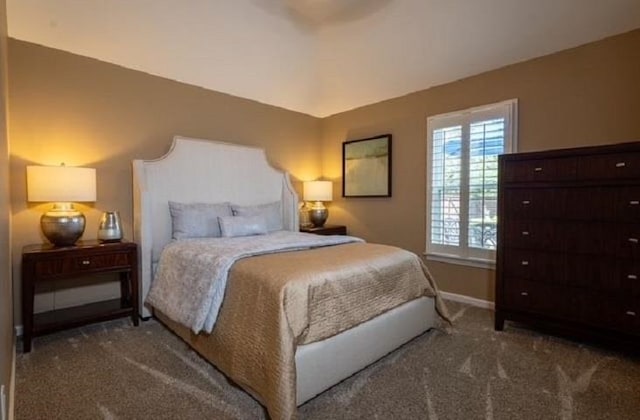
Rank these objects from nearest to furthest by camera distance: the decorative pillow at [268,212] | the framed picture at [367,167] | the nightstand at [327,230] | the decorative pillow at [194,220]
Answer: the decorative pillow at [194,220]
the decorative pillow at [268,212]
the framed picture at [367,167]
the nightstand at [327,230]

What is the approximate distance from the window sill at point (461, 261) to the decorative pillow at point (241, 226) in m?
1.92

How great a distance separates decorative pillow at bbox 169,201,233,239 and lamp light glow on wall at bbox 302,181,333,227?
1.42 meters

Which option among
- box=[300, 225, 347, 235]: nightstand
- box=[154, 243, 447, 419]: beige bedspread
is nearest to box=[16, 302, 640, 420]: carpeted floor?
box=[154, 243, 447, 419]: beige bedspread

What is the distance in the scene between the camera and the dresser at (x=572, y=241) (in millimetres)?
2268

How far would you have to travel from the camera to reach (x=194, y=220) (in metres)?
3.35

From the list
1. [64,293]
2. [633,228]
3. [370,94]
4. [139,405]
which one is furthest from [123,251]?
[633,228]

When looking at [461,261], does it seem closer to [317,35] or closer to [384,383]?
[384,383]

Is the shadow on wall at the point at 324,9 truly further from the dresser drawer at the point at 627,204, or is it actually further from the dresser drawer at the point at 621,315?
the dresser drawer at the point at 621,315

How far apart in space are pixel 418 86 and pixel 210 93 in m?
2.39

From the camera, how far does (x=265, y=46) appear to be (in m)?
3.56

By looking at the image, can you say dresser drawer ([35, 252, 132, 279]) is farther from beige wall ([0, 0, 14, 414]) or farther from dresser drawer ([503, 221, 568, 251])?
dresser drawer ([503, 221, 568, 251])

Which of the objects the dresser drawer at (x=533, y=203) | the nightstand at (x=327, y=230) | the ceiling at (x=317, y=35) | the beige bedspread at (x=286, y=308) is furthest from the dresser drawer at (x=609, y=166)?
the nightstand at (x=327, y=230)

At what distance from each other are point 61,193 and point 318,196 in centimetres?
284

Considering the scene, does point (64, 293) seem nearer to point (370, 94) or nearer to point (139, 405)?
point (139, 405)
